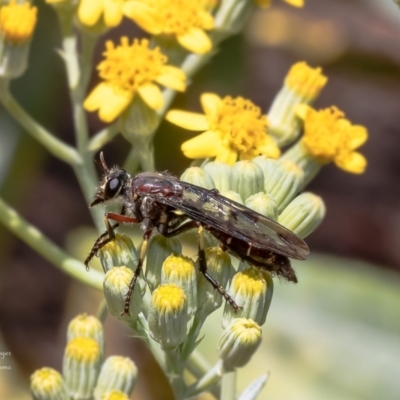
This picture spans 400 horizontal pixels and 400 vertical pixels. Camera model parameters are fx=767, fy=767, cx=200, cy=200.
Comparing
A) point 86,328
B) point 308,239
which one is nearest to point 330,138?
point 86,328

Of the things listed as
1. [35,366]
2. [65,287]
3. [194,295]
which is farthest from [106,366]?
[65,287]

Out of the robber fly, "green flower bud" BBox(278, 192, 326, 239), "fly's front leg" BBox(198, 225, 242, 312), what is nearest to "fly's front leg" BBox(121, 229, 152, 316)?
the robber fly

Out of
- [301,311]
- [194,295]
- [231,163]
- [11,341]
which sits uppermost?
[231,163]

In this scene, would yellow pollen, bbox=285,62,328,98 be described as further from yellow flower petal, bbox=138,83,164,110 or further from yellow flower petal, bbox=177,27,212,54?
yellow flower petal, bbox=138,83,164,110

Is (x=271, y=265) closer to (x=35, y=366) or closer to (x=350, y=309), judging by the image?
(x=350, y=309)

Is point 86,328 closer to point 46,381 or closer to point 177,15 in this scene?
point 46,381
